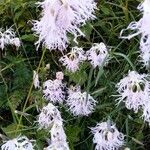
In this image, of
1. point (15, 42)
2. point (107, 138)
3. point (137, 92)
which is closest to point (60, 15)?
point (137, 92)

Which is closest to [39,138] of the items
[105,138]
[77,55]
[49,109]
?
[49,109]

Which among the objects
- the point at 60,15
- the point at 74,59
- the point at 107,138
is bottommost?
the point at 107,138

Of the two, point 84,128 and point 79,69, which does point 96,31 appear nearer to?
point 79,69

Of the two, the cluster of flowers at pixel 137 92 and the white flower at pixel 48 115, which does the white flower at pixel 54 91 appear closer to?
the white flower at pixel 48 115

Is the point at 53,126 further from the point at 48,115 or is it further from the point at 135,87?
the point at 135,87

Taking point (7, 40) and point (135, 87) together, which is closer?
point (135, 87)

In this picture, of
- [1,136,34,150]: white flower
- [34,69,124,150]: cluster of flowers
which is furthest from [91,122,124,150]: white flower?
[1,136,34,150]: white flower

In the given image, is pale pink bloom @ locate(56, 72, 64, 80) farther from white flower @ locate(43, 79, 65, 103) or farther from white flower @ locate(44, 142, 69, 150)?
white flower @ locate(44, 142, 69, 150)
